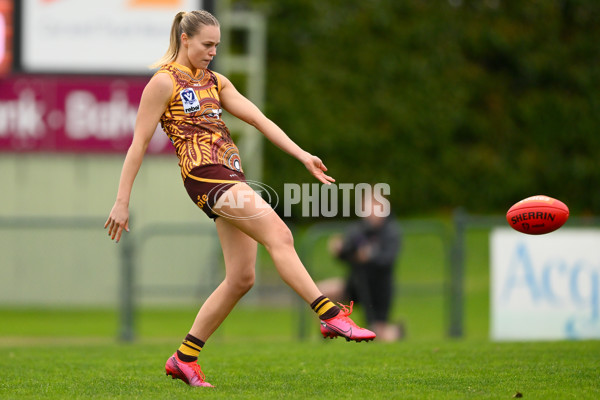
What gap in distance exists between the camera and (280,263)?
4906 millimetres

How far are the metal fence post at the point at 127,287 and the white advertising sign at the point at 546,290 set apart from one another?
13.4ft

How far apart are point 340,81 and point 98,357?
1976 cm

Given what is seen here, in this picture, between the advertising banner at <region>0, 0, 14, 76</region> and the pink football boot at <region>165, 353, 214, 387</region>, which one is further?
the advertising banner at <region>0, 0, 14, 76</region>

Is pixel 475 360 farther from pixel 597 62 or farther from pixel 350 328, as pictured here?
pixel 597 62

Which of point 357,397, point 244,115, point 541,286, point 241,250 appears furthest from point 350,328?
point 541,286

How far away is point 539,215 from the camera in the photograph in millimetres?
5844

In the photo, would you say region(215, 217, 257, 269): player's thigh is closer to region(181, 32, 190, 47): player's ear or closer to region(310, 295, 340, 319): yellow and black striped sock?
region(310, 295, 340, 319): yellow and black striped sock

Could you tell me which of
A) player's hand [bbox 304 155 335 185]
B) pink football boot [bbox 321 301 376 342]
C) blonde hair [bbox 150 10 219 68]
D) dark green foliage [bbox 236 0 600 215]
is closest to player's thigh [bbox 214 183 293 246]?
player's hand [bbox 304 155 335 185]

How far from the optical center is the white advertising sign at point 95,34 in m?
13.6

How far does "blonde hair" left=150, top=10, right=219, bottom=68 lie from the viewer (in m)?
5.06

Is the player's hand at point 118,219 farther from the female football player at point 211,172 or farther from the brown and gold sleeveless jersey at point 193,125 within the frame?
the brown and gold sleeveless jersey at point 193,125

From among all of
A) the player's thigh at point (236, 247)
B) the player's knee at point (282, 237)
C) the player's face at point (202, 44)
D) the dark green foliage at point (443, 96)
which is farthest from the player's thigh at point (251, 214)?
the dark green foliage at point (443, 96)

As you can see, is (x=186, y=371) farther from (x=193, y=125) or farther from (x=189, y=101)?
(x=189, y=101)

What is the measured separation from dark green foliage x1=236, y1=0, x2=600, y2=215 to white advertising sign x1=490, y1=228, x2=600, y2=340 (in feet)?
48.2
